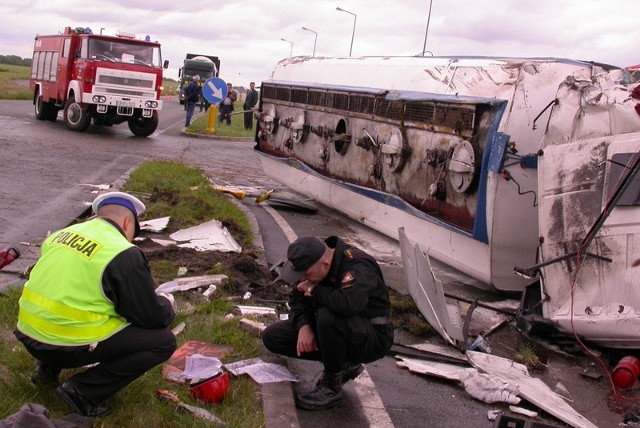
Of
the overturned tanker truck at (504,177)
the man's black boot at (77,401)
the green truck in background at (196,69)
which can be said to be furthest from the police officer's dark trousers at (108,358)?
the green truck in background at (196,69)

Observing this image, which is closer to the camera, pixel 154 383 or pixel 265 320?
pixel 154 383

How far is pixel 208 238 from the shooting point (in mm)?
9180

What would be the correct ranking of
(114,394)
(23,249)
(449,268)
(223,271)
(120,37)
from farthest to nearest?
(120,37)
(449,268)
(23,249)
(223,271)
(114,394)

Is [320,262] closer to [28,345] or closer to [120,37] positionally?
[28,345]

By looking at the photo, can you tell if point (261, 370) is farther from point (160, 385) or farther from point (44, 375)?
point (44, 375)

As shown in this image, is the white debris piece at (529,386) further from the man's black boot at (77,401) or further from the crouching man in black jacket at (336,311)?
the man's black boot at (77,401)

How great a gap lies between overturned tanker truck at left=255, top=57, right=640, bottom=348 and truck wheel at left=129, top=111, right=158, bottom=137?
12959 mm

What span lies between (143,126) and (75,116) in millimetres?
1956

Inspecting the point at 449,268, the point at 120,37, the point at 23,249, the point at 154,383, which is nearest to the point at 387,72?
the point at 449,268

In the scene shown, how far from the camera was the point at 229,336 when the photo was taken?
5.79 meters

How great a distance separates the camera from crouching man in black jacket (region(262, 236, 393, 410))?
491 centimetres

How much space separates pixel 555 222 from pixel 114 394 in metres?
3.84

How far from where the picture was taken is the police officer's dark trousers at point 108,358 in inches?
161

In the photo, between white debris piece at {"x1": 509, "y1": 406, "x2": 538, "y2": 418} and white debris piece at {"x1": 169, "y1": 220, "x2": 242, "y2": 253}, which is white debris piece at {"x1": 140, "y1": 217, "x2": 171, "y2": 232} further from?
white debris piece at {"x1": 509, "y1": 406, "x2": 538, "y2": 418}
